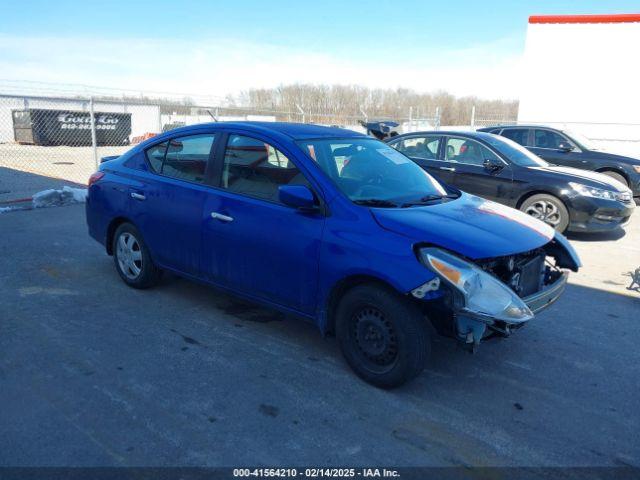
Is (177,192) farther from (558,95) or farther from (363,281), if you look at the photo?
(558,95)

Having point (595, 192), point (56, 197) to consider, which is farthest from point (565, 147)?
point (56, 197)

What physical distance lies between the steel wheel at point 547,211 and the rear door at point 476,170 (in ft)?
1.42

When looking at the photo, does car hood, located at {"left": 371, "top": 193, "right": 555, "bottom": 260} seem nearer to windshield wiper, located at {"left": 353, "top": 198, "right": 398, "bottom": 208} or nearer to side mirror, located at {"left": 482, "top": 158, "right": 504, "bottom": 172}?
windshield wiper, located at {"left": 353, "top": 198, "right": 398, "bottom": 208}

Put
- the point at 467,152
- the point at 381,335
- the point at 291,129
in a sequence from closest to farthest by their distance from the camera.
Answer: the point at 381,335 → the point at 291,129 → the point at 467,152

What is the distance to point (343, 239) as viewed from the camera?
333 centimetres

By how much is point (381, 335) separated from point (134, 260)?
2.80m

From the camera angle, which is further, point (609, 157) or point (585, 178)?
point (609, 157)

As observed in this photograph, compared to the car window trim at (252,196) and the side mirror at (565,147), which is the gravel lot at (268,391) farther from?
the side mirror at (565,147)

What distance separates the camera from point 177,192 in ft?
14.3

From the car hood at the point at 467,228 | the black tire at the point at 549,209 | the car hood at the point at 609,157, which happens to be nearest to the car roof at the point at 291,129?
A: the car hood at the point at 467,228

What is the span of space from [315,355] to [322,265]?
0.80 metres

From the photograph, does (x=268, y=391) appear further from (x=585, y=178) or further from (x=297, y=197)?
(x=585, y=178)

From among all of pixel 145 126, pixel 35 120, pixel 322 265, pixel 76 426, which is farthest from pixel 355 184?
pixel 145 126

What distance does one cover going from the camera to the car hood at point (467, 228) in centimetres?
314
